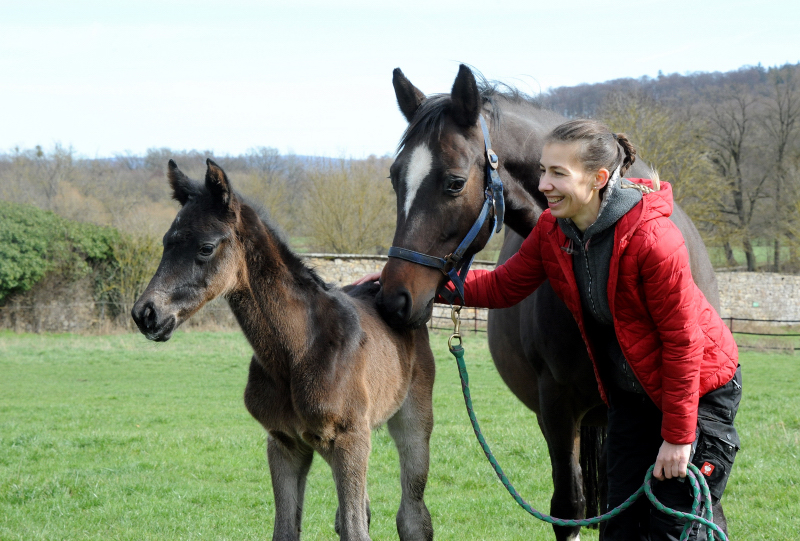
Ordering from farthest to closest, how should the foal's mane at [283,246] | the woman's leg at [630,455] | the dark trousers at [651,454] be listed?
the foal's mane at [283,246], the woman's leg at [630,455], the dark trousers at [651,454]

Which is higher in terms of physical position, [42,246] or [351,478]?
[351,478]

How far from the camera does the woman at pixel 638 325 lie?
2.34 metres

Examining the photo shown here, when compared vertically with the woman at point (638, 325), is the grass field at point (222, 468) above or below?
below

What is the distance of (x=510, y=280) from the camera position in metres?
3.16

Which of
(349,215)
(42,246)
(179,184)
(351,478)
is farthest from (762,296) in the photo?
(179,184)

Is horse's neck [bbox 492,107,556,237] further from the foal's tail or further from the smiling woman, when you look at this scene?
the foal's tail

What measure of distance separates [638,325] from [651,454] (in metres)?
0.57

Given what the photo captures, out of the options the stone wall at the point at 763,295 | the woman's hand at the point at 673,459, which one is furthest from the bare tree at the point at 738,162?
the woman's hand at the point at 673,459

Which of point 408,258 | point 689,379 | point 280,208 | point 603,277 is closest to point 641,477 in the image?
point 689,379

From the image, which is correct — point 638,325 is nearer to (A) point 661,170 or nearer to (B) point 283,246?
(B) point 283,246

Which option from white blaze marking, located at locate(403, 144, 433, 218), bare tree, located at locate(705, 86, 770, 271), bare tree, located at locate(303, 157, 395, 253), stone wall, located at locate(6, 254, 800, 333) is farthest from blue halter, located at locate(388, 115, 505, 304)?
bare tree, located at locate(705, 86, 770, 271)

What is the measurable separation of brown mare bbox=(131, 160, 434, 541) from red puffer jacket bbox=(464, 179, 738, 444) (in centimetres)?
116

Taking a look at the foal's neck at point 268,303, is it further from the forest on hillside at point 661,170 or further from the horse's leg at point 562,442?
the forest on hillside at point 661,170

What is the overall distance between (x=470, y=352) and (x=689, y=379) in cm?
1542
